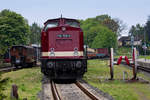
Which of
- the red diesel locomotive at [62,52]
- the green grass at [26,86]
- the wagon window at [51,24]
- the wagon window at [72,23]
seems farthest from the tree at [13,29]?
the red diesel locomotive at [62,52]

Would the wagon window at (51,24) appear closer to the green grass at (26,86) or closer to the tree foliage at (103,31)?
the green grass at (26,86)

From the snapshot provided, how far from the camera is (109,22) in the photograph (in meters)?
98.7

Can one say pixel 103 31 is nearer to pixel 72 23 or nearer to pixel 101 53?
pixel 101 53

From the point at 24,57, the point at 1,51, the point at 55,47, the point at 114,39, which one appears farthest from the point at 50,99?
the point at 114,39

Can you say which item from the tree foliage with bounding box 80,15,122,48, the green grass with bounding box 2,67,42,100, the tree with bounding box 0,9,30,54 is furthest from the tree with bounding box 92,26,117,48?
the green grass with bounding box 2,67,42,100

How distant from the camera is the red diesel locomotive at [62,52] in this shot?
1584 cm

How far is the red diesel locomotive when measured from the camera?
624 inches

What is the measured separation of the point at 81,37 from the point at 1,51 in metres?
10.2

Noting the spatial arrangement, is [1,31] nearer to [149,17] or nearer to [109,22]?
[109,22]

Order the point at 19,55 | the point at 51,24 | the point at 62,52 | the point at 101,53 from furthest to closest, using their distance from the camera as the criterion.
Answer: the point at 101,53 < the point at 19,55 < the point at 51,24 < the point at 62,52

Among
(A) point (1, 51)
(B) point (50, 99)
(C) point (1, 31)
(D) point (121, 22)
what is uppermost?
(D) point (121, 22)

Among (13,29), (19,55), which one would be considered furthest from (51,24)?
(13,29)

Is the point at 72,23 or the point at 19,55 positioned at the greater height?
the point at 72,23

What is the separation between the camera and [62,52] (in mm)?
16203
